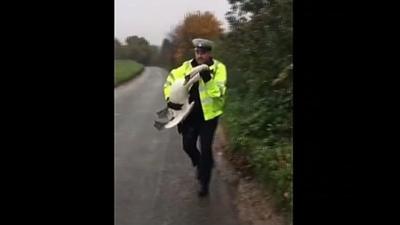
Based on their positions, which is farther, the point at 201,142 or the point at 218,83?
the point at 201,142

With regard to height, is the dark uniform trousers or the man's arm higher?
the man's arm

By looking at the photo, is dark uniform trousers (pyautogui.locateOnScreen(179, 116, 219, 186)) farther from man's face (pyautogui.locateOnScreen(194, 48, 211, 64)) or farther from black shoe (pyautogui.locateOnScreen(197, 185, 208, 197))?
man's face (pyautogui.locateOnScreen(194, 48, 211, 64))

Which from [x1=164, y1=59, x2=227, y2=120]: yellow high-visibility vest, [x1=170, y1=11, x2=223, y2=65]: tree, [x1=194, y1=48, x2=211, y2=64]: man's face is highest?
[x1=170, y1=11, x2=223, y2=65]: tree

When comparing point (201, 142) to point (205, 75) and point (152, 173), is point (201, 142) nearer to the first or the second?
point (152, 173)

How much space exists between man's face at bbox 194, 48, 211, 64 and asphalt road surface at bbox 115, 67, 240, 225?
0.27 m

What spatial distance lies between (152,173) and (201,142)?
0.46 m

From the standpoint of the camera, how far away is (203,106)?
422 centimetres

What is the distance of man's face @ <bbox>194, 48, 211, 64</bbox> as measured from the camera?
397 centimetres

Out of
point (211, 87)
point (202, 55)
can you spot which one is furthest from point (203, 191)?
point (202, 55)

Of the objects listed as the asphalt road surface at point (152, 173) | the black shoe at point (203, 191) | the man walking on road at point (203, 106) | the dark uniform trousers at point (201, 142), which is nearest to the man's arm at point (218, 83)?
the man walking on road at point (203, 106)

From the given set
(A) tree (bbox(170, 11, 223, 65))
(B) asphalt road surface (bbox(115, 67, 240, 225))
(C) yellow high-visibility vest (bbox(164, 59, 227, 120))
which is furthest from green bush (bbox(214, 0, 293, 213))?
(B) asphalt road surface (bbox(115, 67, 240, 225))
